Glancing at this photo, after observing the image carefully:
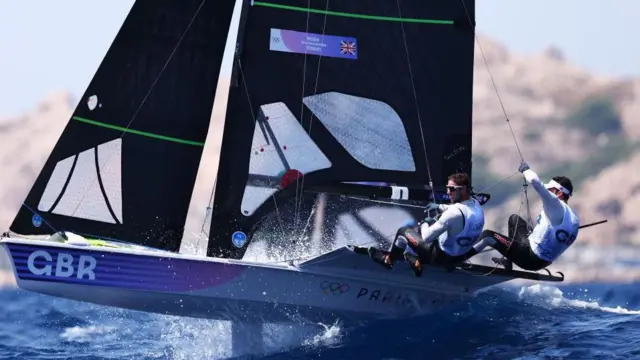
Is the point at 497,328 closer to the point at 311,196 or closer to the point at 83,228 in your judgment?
the point at 311,196

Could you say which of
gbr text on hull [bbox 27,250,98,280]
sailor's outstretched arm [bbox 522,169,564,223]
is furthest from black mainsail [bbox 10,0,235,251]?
sailor's outstretched arm [bbox 522,169,564,223]

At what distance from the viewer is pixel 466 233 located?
904 centimetres

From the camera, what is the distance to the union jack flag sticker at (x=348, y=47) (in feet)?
32.8

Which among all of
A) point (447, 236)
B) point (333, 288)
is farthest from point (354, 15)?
point (333, 288)

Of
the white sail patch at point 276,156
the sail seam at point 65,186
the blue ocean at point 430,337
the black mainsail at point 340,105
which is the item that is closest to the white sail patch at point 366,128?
the black mainsail at point 340,105

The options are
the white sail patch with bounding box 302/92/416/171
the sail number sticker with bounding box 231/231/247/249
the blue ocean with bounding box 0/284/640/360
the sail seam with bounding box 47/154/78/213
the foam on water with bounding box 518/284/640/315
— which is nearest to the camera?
the blue ocean with bounding box 0/284/640/360

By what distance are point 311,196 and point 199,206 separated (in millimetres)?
68883

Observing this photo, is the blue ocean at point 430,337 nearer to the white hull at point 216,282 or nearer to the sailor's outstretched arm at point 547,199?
the white hull at point 216,282

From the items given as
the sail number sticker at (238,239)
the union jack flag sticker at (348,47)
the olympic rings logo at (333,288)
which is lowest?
the olympic rings logo at (333,288)

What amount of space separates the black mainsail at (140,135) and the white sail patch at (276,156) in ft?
1.66

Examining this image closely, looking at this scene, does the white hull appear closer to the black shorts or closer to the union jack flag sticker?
the black shorts

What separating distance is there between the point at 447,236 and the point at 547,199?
81cm

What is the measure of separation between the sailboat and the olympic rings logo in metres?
0.02

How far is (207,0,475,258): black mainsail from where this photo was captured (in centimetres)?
991
